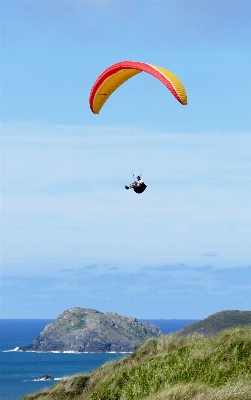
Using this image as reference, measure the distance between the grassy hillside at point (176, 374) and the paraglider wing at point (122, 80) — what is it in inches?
374

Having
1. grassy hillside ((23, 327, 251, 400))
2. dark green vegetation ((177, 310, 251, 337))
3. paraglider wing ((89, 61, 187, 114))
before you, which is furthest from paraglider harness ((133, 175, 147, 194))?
dark green vegetation ((177, 310, 251, 337))

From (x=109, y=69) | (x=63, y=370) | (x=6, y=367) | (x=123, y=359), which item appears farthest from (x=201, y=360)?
(x=6, y=367)

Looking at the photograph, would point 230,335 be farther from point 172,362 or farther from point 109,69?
point 109,69

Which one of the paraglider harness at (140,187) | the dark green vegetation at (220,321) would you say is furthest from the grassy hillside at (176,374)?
the dark green vegetation at (220,321)

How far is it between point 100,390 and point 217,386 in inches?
241

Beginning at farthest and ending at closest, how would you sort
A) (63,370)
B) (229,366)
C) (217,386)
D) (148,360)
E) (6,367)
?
(6,367) < (63,370) < (148,360) < (229,366) < (217,386)

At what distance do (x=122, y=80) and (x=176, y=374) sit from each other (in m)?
14.7

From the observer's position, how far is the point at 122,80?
3650cm

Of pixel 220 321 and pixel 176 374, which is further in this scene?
pixel 220 321

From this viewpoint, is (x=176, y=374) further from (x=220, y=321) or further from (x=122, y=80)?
(x=220, y=321)

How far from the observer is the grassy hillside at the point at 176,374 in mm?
25016

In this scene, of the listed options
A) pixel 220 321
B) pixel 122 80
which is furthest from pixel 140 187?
pixel 220 321

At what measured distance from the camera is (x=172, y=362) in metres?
30.6

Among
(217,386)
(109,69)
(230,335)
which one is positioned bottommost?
(217,386)
